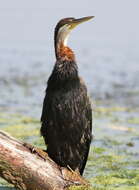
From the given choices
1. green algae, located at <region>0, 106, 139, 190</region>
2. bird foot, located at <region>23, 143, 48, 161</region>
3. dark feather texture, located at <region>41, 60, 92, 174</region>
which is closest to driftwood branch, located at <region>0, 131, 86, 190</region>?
bird foot, located at <region>23, 143, 48, 161</region>

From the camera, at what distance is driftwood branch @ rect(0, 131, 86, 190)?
6047 millimetres

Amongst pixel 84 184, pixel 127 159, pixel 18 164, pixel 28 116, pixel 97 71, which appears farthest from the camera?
pixel 97 71

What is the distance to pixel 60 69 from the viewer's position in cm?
675

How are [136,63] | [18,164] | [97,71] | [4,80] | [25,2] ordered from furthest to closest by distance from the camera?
[25,2] < [136,63] < [97,71] < [4,80] < [18,164]

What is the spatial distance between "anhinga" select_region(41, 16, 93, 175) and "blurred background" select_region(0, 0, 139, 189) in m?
1.15

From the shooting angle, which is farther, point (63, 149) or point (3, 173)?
point (63, 149)

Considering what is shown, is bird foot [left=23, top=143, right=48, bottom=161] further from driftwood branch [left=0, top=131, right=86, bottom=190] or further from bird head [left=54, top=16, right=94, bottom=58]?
bird head [left=54, top=16, right=94, bottom=58]

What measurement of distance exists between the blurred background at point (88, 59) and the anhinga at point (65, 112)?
Result: 1.15m

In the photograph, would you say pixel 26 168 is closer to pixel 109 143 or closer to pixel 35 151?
pixel 35 151

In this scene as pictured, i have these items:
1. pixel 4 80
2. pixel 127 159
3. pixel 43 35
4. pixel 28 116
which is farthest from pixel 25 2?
pixel 127 159

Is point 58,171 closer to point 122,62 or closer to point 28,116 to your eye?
point 28,116

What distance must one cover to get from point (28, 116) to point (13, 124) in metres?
1.04

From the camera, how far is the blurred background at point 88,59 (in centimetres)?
1171

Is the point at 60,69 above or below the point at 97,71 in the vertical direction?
above
